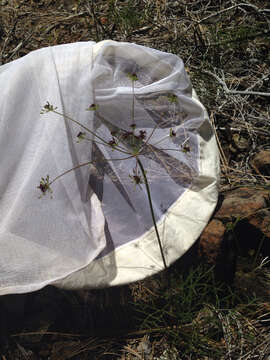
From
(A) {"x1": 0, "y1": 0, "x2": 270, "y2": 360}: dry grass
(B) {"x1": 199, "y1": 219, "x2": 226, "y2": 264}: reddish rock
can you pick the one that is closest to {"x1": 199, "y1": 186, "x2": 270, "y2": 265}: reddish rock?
(B) {"x1": 199, "y1": 219, "x2": 226, "y2": 264}: reddish rock

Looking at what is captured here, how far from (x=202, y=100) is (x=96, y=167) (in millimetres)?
673

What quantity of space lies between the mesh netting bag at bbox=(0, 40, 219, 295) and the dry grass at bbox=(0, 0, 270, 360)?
0.55 feet

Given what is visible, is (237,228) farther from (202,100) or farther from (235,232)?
(202,100)

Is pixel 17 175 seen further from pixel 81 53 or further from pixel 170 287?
pixel 170 287

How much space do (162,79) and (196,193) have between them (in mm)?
418

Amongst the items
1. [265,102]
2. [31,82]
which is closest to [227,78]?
[265,102]

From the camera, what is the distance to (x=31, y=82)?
46.1 inches

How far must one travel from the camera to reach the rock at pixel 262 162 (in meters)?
1.44

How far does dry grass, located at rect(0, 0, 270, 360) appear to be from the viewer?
1.13 m

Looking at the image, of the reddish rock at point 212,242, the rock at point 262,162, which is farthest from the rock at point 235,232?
the rock at point 262,162

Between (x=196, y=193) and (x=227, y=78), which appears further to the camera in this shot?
(x=227, y=78)

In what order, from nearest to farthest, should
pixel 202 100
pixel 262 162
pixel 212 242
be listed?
pixel 212 242, pixel 262 162, pixel 202 100

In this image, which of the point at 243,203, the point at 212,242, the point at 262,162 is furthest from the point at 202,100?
the point at 212,242

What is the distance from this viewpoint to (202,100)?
1.65 m
